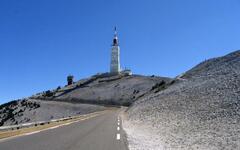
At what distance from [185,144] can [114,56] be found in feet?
508

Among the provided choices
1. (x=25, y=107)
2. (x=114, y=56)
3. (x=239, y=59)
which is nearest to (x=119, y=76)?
(x=114, y=56)

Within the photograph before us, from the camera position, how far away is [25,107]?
13062 cm

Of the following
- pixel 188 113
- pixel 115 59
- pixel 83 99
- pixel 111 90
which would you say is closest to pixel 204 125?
pixel 188 113

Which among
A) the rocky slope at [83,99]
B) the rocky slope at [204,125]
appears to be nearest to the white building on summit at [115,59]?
the rocky slope at [83,99]

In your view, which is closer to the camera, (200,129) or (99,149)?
(99,149)

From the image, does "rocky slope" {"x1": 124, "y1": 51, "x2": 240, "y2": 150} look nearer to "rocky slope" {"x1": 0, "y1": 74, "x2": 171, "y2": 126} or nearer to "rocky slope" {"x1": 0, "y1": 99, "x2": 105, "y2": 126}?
→ "rocky slope" {"x1": 0, "y1": 74, "x2": 171, "y2": 126}

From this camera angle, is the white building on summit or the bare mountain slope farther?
A: the white building on summit

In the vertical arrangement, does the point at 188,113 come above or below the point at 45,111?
below

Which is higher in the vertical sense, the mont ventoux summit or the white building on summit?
the white building on summit

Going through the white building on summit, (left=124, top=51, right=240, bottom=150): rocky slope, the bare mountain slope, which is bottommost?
(left=124, top=51, right=240, bottom=150): rocky slope

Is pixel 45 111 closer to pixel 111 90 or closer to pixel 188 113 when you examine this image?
pixel 111 90

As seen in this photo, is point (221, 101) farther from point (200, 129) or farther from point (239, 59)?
point (239, 59)

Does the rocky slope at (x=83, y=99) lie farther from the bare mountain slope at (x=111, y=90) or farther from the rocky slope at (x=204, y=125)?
the rocky slope at (x=204, y=125)

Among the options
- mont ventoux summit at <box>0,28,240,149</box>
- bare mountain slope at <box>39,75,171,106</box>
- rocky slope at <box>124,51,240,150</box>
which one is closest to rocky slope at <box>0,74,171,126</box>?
bare mountain slope at <box>39,75,171,106</box>
